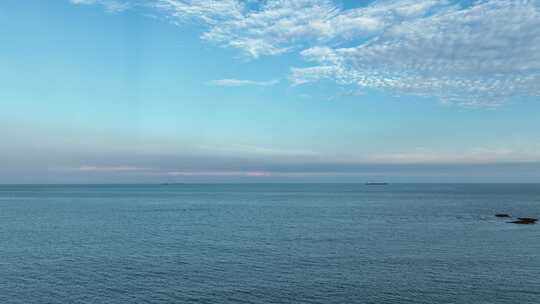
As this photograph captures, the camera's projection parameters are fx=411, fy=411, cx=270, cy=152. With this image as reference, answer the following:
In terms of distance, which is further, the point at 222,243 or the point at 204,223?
the point at 204,223

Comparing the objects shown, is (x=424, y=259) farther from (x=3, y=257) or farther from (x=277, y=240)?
(x=3, y=257)

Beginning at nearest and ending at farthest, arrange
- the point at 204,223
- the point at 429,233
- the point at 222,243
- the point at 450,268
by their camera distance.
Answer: the point at 450,268, the point at 222,243, the point at 429,233, the point at 204,223

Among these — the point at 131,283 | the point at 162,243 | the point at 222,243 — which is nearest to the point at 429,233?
the point at 222,243

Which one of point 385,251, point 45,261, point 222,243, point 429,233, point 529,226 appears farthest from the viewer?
point 529,226

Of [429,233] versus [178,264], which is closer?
[178,264]

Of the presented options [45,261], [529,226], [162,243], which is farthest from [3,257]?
[529,226]

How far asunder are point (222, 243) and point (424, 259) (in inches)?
1375

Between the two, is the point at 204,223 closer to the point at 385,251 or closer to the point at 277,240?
the point at 277,240

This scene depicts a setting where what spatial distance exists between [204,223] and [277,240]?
35617mm

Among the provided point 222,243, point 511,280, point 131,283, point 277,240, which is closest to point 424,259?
point 511,280

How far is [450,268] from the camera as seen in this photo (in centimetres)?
5531

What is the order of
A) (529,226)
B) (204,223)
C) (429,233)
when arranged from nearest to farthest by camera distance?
(429,233)
(529,226)
(204,223)

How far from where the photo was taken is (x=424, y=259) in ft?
200

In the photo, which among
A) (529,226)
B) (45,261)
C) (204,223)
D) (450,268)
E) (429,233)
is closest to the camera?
(450,268)
